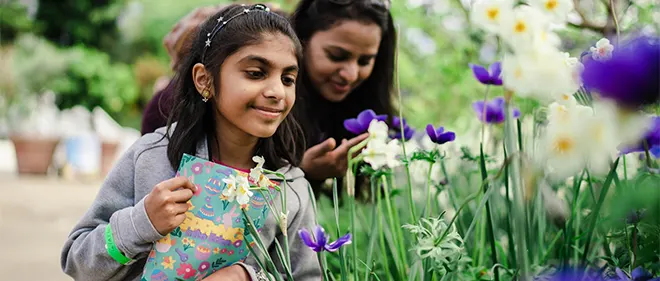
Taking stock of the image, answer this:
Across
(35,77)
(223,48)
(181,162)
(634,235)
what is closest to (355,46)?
(223,48)

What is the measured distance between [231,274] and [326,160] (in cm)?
40

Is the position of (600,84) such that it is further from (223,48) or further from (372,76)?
(372,76)

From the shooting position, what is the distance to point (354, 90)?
2129mm

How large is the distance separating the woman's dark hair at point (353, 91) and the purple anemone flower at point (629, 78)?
1.25 m

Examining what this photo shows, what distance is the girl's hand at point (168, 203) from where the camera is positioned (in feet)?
3.86

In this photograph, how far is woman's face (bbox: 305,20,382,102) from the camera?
189 centimetres

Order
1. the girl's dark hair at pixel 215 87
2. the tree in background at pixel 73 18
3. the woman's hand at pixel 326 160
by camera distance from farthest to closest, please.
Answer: the tree in background at pixel 73 18 < the woman's hand at pixel 326 160 < the girl's dark hair at pixel 215 87

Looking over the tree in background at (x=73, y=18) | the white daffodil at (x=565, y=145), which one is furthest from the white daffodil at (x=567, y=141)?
the tree in background at (x=73, y=18)

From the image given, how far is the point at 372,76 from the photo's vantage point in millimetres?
2141

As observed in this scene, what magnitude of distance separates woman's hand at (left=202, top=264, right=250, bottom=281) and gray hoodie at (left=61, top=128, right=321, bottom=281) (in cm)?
1

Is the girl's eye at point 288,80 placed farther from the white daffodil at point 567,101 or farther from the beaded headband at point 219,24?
the white daffodil at point 567,101

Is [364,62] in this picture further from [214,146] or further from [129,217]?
[129,217]

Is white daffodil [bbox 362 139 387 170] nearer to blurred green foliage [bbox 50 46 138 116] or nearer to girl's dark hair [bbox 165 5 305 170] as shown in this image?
girl's dark hair [bbox 165 5 305 170]

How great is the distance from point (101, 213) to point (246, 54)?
1.34 ft
